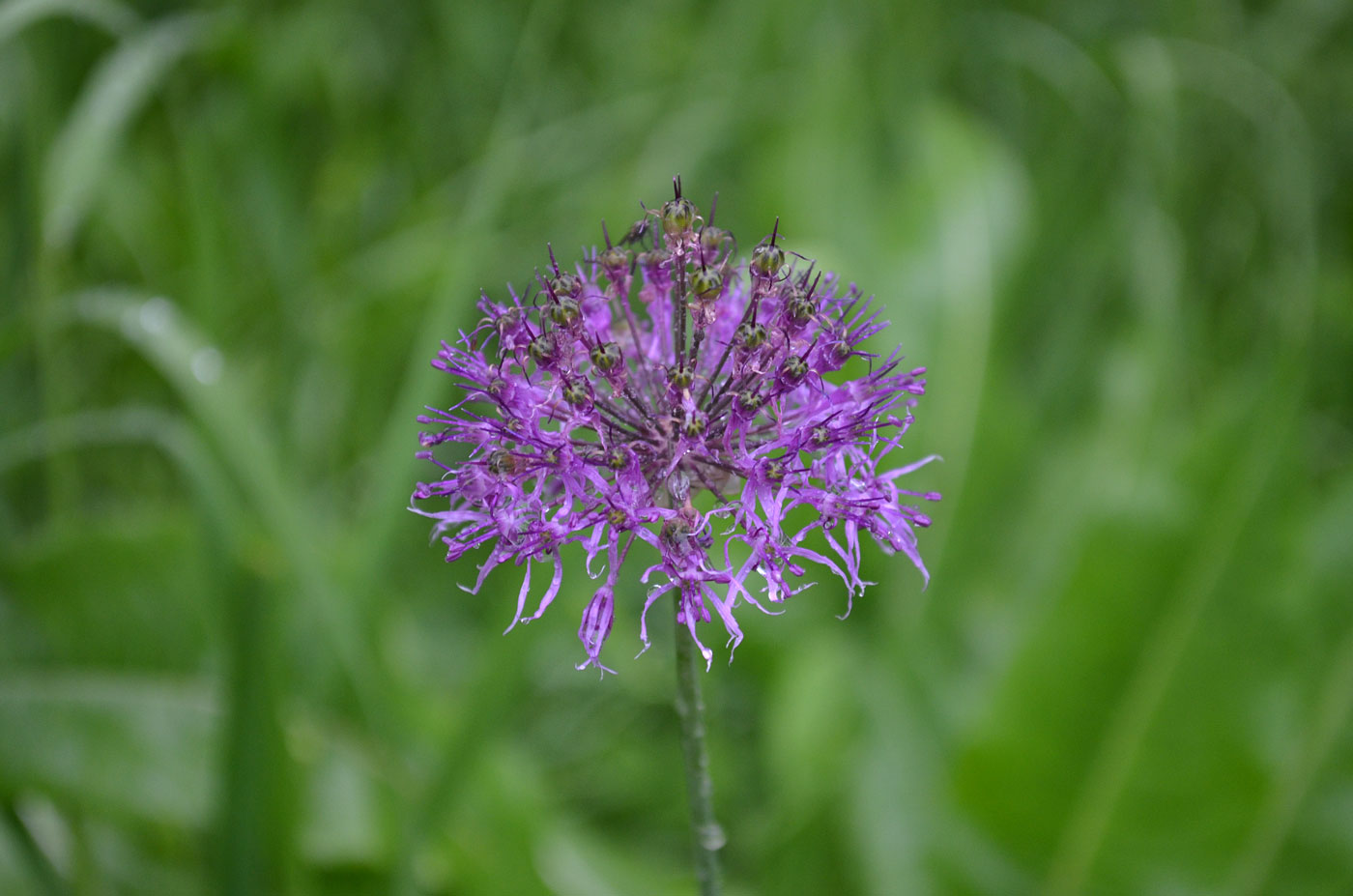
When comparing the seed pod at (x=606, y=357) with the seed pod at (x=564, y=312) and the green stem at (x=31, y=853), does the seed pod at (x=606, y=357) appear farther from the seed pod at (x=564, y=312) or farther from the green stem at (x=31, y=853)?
the green stem at (x=31, y=853)

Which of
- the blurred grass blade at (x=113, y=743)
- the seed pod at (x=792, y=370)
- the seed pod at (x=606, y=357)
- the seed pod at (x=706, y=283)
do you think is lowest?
the blurred grass blade at (x=113, y=743)

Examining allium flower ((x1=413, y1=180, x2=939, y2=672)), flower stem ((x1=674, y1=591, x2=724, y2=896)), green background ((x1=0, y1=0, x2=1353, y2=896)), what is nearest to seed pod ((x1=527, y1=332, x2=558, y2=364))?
allium flower ((x1=413, y1=180, x2=939, y2=672))

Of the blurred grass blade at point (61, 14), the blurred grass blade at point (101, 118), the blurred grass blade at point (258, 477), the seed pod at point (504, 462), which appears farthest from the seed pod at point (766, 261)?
the blurred grass blade at point (61, 14)

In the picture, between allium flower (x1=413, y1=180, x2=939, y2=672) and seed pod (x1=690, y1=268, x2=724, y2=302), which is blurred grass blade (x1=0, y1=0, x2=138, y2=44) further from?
seed pod (x1=690, y1=268, x2=724, y2=302)

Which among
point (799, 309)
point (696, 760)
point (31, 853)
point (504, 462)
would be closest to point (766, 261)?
point (799, 309)

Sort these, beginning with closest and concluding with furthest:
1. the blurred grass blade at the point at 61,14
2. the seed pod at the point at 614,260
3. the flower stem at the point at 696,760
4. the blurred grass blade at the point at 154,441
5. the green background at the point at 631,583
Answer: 1. the flower stem at the point at 696,760
2. the seed pod at the point at 614,260
3. the blurred grass blade at the point at 154,441
4. the blurred grass blade at the point at 61,14
5. the green background at the point at 631,583

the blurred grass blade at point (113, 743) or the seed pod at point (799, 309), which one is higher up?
the seed pod at point (799, 309)
